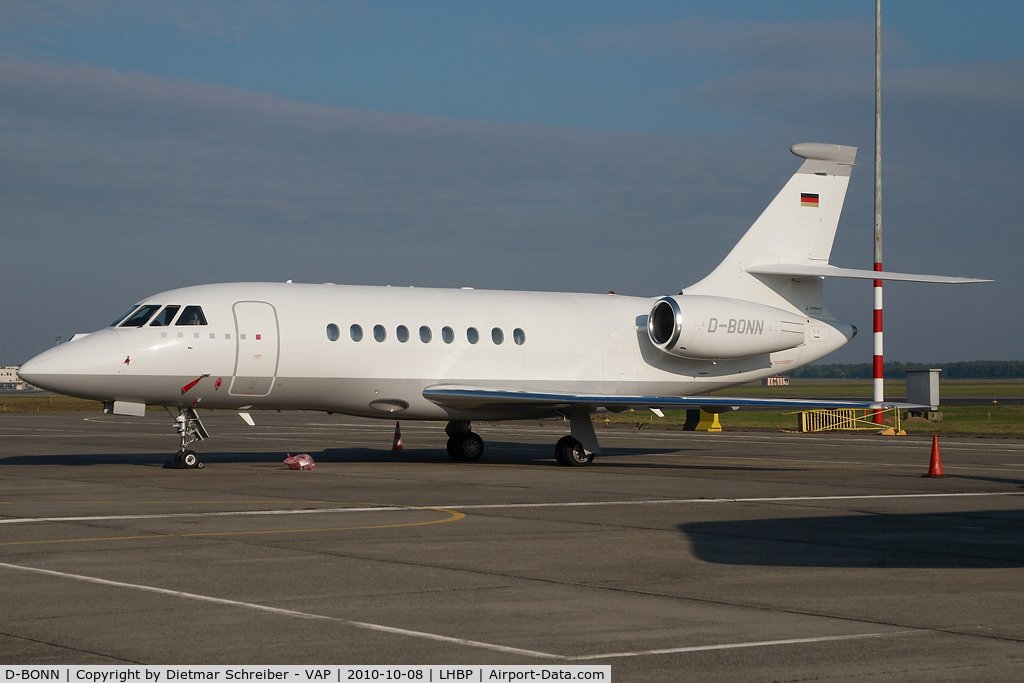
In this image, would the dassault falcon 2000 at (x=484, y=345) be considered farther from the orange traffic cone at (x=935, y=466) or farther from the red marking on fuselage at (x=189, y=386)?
the orange traffic cone at (x=935, y=466)

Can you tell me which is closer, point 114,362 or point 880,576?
point 880,576

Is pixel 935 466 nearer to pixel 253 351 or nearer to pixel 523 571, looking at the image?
pixel 253 351

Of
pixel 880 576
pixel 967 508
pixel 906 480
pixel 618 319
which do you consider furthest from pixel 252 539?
pixel 618 319

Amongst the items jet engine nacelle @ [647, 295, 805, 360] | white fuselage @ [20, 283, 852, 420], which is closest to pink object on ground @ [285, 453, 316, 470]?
white fuselage @ [20, 283, 852, 420]

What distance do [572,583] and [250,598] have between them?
262 cm

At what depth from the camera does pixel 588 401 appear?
→ 22.2 m

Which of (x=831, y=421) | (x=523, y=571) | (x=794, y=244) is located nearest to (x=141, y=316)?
(x=523, y=571)

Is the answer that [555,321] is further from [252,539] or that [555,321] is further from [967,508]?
[252,539]

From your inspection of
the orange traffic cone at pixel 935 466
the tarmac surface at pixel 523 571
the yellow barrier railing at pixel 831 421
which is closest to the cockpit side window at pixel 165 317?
the tarmac surface at pixel 523 571

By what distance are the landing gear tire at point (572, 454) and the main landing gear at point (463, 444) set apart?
2.53m

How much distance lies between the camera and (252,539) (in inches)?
457

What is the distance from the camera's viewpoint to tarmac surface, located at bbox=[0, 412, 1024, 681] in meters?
6.80

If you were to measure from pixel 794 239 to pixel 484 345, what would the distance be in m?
8.53

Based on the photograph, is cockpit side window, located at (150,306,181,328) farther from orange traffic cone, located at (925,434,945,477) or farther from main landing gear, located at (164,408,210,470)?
orange traffic cone, located at (925,434,945,477)
